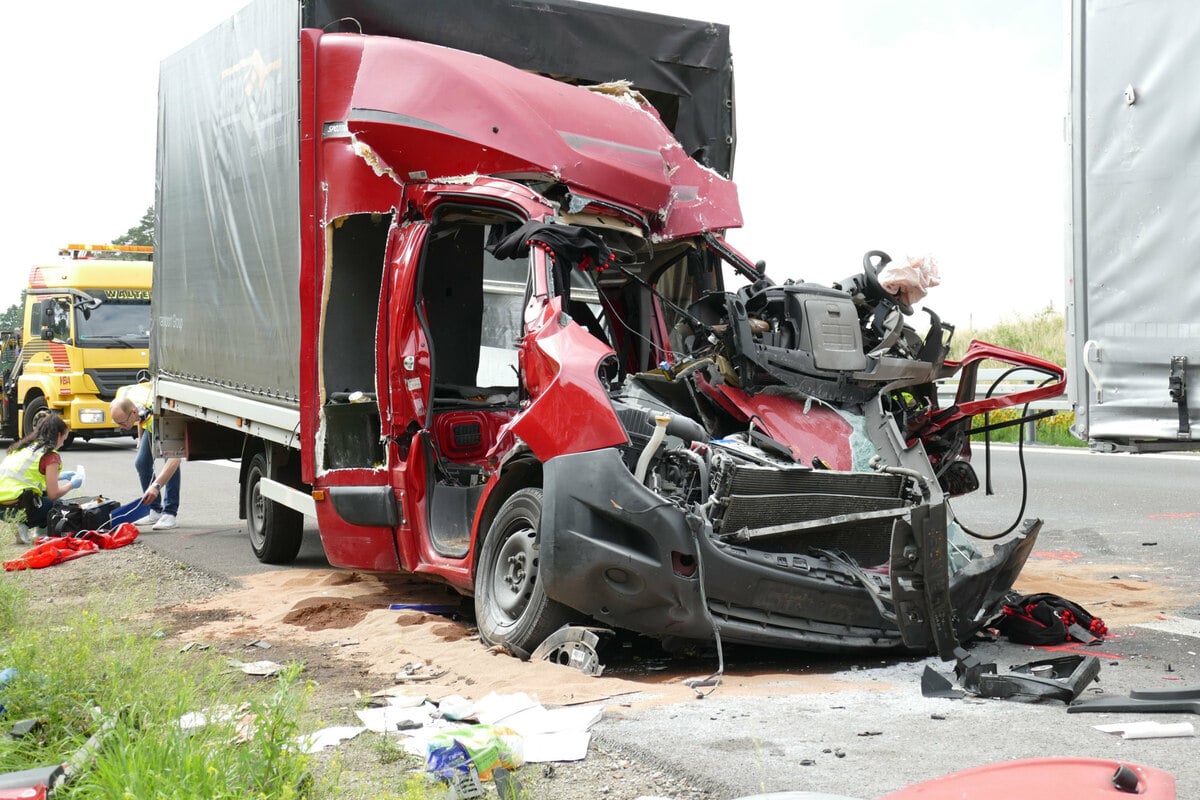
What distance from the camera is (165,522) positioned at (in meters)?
11.8

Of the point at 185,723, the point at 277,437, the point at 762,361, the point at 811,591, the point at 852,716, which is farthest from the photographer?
the point at 277,437

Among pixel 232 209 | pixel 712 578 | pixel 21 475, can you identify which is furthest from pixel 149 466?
pixel 712 578

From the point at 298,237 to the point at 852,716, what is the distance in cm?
505

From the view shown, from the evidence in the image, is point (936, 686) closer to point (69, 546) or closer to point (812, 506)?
point (812, 506)

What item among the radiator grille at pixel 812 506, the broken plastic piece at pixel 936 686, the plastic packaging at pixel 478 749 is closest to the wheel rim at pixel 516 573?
the radiator grille at pixel 812 506

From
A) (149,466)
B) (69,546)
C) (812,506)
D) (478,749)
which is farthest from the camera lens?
(149,466)

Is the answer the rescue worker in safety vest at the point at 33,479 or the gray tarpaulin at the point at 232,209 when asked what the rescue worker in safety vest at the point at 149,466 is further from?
the gray tarpaulin at the point at 232,209

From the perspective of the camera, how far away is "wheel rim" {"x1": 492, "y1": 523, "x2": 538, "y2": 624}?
5.83 m

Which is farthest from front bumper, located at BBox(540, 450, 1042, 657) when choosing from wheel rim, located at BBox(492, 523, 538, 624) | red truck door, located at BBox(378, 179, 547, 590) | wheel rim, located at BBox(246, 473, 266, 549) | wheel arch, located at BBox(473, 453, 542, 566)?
wheel rim, located at BBox(246, 473, 266, 549)

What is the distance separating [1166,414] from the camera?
569cm

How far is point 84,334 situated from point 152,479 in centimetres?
926

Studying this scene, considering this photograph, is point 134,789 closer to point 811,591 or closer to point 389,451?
point 811,591

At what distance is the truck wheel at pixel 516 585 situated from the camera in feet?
18.7

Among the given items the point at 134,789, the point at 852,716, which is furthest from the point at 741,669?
the point at 134,789
